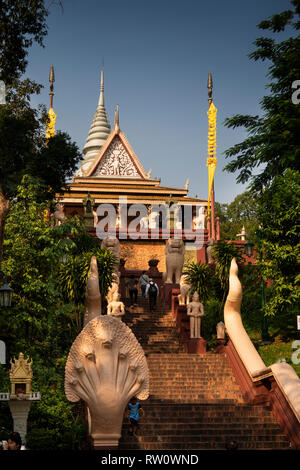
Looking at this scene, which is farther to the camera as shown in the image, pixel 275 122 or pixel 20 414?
pixel 275 122

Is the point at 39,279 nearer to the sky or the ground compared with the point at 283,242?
nearer to the ground

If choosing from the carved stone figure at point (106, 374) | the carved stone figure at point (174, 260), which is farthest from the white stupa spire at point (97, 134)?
the carved stone figure at point (106, 374)

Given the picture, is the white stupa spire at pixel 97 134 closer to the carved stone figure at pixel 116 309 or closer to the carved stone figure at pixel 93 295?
the carved stone figure at pixel 116 309

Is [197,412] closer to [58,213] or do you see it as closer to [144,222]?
[58,213]

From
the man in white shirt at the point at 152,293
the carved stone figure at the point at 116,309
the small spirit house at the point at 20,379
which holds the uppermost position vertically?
the man in white shirt at the point at 152,293

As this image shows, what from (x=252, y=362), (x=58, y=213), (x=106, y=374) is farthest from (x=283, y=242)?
(x=58, y=213)

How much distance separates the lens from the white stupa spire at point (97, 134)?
47.5m

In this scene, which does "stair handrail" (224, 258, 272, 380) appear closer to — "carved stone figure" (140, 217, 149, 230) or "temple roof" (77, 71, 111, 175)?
"carved stone figure" (140, 217, 149, 230)

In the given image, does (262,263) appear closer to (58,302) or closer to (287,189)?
(287,189)

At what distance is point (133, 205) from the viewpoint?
3759cm

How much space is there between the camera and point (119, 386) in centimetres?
934

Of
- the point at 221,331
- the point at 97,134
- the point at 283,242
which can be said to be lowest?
the point at 221,331

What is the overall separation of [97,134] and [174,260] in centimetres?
2804

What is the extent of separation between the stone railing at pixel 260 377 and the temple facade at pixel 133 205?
1478 centimetres
